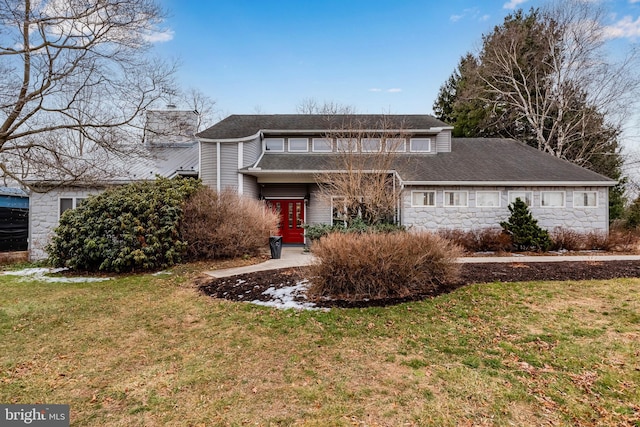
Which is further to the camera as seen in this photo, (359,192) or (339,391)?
(359,192)

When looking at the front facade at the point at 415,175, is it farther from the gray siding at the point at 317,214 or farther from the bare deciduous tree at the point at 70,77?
the bare deciduous tree at the point at 70,77

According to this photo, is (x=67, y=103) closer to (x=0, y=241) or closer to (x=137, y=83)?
(x=137, y=83)

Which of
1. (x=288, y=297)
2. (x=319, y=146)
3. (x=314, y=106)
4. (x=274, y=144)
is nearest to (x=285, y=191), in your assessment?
(x=274, y=144)

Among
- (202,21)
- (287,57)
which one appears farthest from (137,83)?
(287,57)

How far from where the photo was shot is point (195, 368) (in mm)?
3551

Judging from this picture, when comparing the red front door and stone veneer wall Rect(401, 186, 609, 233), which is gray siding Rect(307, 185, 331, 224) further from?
stone veneer wall Rect(401, 186, 609, 233)

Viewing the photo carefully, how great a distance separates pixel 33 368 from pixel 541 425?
209 inches

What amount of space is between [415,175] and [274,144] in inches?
293

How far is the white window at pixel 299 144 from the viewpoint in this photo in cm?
1617

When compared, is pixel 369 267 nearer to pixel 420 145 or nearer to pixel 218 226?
pixel 218 226

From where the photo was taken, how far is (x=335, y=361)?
3652 mm

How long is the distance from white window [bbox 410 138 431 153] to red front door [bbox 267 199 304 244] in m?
Answer: 6.45

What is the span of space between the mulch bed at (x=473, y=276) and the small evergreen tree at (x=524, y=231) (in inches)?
114

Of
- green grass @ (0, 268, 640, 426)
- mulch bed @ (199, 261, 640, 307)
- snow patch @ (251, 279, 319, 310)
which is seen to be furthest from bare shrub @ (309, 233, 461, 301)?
green grass @ (0, 268, 640, 426)
